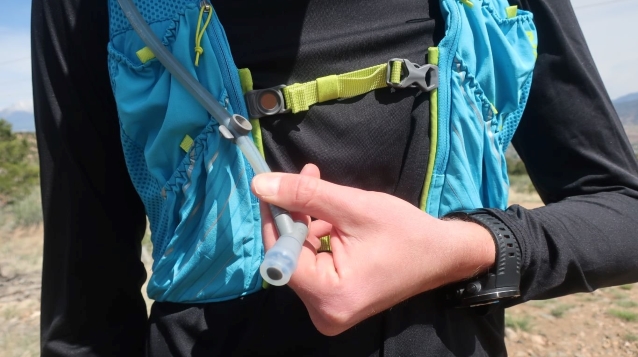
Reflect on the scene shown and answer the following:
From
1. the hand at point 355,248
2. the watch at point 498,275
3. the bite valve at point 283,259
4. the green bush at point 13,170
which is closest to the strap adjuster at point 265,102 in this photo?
the hand at point 355,248

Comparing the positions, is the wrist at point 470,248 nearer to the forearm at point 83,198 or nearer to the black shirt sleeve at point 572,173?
the black shirt sleeve at point 572,173

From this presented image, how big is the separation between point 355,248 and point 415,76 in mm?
318

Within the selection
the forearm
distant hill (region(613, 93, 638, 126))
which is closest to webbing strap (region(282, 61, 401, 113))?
the forearm

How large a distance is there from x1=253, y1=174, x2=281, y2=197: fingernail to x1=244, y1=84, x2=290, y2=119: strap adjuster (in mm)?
153

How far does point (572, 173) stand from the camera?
3.26 feet

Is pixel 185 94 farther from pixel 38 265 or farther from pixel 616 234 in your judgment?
pixel 38 265

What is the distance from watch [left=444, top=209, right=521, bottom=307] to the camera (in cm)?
84

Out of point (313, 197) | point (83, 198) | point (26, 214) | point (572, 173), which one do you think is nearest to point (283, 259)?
point (313, 197)

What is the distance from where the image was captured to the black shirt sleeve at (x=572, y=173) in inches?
35.3

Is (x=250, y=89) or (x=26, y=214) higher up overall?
(x=250, y=89)

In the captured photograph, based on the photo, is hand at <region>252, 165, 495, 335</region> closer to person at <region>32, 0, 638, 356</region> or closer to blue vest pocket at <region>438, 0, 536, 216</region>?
person at <region>32, 0, 638, 356</region>

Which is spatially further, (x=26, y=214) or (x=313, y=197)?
(x=26, y=214)

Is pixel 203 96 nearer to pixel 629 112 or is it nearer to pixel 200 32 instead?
pixel 200 32

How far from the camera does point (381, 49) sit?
910 millimetres
